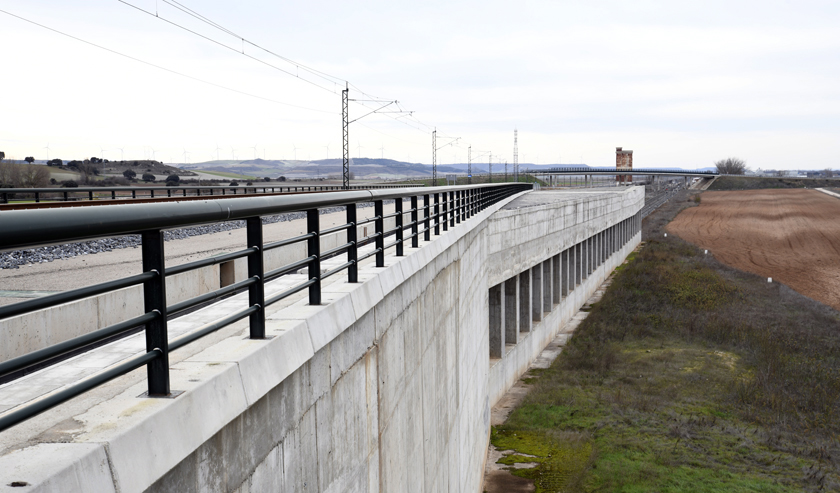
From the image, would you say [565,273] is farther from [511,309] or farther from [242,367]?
[242,367]

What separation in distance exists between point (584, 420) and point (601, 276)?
32781 millimetres

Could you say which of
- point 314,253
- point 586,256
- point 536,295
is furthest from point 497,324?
point 586,256

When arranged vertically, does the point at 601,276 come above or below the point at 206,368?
below

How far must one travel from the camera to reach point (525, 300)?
30.2 meters

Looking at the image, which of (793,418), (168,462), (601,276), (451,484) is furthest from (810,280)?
(168,462)

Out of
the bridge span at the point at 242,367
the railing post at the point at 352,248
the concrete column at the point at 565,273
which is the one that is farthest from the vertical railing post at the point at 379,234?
the concrete column at the point at 565,273

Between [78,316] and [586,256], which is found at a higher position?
[78,316]

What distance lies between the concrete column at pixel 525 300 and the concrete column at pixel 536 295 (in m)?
1.61

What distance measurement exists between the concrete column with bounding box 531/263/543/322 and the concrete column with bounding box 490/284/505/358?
5.61m

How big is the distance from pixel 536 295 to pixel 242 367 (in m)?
29.0

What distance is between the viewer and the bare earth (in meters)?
50.1

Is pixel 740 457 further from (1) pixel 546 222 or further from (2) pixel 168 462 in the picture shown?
(2) pixel 168 462

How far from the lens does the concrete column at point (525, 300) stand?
30.0 metres

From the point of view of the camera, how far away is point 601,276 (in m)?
52.8
